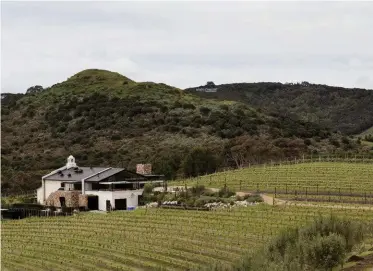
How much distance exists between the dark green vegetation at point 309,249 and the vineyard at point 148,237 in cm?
348

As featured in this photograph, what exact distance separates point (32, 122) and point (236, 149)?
52677 mm

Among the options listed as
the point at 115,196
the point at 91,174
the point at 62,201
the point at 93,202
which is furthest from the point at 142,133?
the point at 115,196

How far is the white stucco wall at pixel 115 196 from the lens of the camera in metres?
60.2

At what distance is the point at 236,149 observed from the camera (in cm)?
8944

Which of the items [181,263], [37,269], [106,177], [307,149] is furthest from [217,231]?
[307,149]

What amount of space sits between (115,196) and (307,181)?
→ 61.5ft

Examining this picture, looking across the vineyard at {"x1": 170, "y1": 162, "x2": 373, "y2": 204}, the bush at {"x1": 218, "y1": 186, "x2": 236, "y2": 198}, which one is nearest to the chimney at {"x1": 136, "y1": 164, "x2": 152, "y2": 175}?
the vineyard at {"x1": 170, "y1": 162, "x2": 373, "y2": 204}

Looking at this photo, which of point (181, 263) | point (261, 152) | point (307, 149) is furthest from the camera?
point (307, 149)

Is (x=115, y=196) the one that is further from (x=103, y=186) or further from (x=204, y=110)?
(x=204, y=110)

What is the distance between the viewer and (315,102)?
545 ft

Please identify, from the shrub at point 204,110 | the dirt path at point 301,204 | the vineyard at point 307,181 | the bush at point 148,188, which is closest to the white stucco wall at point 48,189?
the bush at point 148,188

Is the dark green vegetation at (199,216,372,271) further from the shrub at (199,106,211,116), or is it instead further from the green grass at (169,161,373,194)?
the shrub at (199,106,211,116)

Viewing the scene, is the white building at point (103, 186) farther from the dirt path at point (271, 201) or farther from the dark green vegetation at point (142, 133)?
the dark green vegetation at point (142, 133)

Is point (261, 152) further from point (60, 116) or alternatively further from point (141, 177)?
point (60, 116)
